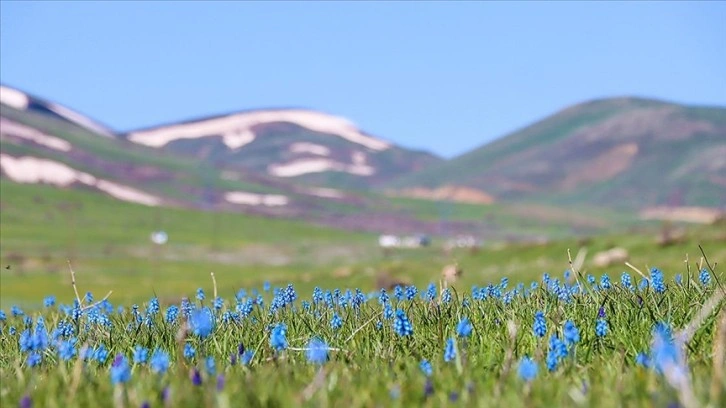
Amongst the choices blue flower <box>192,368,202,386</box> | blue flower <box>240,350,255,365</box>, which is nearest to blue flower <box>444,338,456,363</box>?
blue flower <box>240,350,255,365</box>

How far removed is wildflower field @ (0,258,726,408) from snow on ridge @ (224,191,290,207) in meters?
171

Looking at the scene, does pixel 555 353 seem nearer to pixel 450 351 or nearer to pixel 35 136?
pixel 450 351

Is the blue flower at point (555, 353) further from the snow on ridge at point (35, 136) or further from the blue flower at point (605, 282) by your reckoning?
the snow on ridge at point (35, 136)

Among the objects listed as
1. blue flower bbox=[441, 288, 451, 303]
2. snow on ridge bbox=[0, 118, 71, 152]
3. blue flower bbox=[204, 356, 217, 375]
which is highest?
snow on ridge bbox=[0, 118, 71, 152]

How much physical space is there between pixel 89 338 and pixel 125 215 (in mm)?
132169

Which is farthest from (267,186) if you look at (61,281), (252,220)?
(61,281)

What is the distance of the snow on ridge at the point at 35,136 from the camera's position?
12862 centimetres

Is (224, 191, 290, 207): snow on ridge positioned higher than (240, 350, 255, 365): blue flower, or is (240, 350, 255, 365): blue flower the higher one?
(224, 191, 290, 207): snow on ridge

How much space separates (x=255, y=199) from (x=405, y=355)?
176285mm

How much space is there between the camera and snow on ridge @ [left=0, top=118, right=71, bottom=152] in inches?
5064

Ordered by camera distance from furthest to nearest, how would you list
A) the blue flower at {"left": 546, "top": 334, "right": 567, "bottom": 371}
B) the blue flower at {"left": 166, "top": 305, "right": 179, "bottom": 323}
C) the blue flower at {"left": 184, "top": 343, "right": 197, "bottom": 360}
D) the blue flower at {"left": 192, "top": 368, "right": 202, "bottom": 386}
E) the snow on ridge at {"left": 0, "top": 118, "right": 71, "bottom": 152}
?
the snow on ridge at {"left": 0, "top": 118, "right": 71, "bottom": 152} < the blue flower at {"left": 166, "top": 305, "right": 179, "bottom": 323} < the blue flower at {"left": 184, "top": 343, "right": 197, "bottom": 360} < the blue flower at {"left": 546, "top": 334, "right": 567, "bottom": 371} < the blue flower at {"left": 192, "top": 368, "right": 202, "bottom": 386}

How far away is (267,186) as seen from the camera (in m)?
195

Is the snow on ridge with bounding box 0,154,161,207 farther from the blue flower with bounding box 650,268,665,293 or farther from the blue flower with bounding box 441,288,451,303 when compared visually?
the blue flower with bounding box 650,268,665,293

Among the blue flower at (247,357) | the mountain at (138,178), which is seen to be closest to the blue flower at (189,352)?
the blue flower at (247,357)
